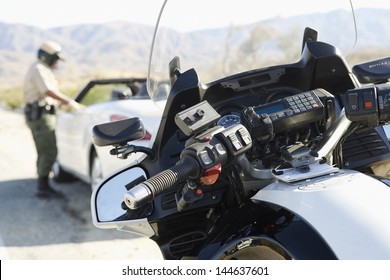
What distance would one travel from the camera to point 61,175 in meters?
7.62

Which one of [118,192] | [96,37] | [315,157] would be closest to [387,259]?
[315,157]

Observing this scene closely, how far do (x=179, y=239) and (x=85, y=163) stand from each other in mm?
4330

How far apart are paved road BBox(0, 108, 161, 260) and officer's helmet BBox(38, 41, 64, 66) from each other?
1.71m

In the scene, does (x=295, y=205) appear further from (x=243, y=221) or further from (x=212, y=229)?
(x=212, y=229)

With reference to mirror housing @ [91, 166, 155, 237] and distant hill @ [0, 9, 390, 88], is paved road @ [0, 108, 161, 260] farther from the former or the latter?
distant hill @ [0, 9, 390, 88]

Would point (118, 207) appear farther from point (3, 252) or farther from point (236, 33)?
point (3, 252)

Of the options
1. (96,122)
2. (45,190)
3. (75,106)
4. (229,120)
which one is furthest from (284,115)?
(45,190)

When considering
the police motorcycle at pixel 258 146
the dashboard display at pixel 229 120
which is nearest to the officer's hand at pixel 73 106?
the police motorcycle at pixel 258 146

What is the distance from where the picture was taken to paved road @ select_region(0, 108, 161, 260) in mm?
4820

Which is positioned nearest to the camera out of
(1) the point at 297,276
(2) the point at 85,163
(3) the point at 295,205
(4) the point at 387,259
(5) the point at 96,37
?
(4) the point at 387,259

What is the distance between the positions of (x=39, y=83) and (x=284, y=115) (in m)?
5.55

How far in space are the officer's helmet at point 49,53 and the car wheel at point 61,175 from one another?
4.67 feet

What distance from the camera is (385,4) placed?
2471mm

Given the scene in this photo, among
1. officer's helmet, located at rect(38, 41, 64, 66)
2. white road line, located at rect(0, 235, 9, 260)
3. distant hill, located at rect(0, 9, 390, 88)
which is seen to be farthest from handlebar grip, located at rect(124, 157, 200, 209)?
officer's helmet, located at rect(38, 41, 64, 66)
